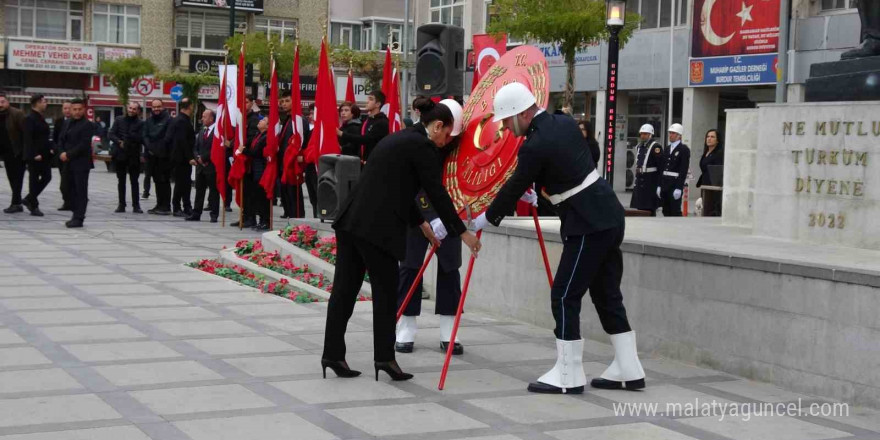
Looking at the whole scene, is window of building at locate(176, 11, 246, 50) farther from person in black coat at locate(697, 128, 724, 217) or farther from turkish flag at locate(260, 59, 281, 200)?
person in black coat at locate(697, 128, 724, 217)

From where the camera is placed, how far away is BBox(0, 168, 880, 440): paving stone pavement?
6168 mm

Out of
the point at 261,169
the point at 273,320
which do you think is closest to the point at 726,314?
the point at 273,320

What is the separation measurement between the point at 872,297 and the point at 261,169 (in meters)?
12.6

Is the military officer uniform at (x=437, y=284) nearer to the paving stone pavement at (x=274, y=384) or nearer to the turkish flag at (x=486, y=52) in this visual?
the paving stone pavement at (x=274, y=384)

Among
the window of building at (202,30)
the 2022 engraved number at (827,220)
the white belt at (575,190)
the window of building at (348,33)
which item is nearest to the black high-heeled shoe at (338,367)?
the white belt at (575,190)

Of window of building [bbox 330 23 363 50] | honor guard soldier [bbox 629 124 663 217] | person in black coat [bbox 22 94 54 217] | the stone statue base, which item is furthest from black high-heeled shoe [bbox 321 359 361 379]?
window of building [bbox 330 23 363 50]

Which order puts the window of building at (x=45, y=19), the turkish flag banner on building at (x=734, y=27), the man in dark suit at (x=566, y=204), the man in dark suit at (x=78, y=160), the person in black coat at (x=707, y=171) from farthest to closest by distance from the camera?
the window of building at (x=45, y=19) → the turkish flag banner on building at (x=734, y=27) → the man in dark suit at (x=78, y=160) → the person in black coat at (x=707, y=171) → the man in dark suit at (x=566, y=204)

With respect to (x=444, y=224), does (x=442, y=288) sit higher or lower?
lower

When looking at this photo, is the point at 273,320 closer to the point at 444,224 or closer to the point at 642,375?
the point at 444,224

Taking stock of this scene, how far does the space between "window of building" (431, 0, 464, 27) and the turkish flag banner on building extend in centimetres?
1484

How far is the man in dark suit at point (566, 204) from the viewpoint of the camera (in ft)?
23.5

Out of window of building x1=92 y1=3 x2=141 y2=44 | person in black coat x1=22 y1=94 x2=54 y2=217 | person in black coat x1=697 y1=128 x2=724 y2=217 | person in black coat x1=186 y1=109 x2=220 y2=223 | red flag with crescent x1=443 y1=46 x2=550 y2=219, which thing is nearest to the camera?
red flag with crescent x1=443 y1=46 x2=550 y2=219

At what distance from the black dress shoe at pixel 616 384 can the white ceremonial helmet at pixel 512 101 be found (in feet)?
5.78

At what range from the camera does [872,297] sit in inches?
271
